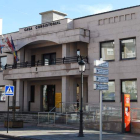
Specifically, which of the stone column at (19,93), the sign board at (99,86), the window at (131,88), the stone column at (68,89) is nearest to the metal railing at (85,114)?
the stone column at (68,89)

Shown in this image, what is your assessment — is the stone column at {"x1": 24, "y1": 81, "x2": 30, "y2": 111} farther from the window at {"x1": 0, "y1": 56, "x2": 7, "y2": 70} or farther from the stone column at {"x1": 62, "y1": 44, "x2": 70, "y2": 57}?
the stone column at {"x1": 62, "y1": 44, "x2": 70, "y2": 57}

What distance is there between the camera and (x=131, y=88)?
22672 mm

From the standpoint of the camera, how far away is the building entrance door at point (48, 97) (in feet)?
98.4

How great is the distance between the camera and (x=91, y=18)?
82.1ft

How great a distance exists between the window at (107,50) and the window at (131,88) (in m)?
2.41

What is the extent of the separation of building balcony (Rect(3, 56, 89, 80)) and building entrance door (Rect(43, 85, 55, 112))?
2826mm

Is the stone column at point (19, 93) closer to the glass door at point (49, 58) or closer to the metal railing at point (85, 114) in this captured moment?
the glass door at point (49, 58)

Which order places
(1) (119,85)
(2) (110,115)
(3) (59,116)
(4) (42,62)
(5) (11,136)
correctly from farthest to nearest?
(4) (42,62) → (1) (119,85) → (3) (59,116) → (2) (110,115) → (5) (11,136)

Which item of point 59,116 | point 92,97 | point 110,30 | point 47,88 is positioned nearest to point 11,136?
point 59,116

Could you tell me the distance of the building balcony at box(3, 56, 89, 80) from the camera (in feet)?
79.9

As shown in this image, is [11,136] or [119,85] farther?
[119,85]

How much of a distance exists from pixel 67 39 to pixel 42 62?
5.67 metres

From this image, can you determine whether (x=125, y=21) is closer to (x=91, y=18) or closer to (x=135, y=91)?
(x=91, y=18)

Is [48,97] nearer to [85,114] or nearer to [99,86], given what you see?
[85,114]
